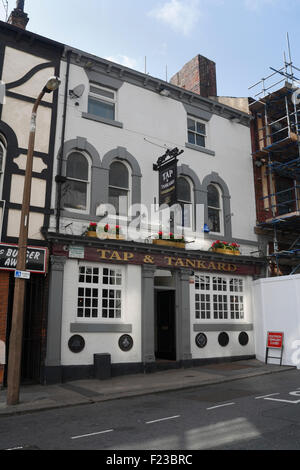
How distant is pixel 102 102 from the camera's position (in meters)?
15.0

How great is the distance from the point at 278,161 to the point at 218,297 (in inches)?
297

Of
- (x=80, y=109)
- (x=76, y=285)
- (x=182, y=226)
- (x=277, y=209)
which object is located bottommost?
(x=76, y=285)

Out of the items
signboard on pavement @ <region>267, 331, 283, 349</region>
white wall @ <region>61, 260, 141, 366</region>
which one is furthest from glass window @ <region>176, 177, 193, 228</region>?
signboard on pavement @ <region>267, 331, 283, 349</region>

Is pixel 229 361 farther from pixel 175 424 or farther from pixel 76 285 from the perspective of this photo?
pixel 175 424

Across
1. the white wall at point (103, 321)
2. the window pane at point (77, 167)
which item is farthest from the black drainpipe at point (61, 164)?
the white wall at point (103, 321)

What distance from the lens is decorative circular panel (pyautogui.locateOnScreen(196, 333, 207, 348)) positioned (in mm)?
14750

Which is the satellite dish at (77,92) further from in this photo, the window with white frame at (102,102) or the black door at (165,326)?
the black door at (165,326)

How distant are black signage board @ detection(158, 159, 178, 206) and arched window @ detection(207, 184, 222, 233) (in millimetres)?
3135

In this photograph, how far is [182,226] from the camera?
15633 millimetres

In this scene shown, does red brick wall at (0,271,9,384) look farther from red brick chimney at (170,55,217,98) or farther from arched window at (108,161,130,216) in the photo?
red brick chimney at (170,55,217,98)

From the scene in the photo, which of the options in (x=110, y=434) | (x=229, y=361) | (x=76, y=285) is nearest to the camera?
(x=110, y=434)

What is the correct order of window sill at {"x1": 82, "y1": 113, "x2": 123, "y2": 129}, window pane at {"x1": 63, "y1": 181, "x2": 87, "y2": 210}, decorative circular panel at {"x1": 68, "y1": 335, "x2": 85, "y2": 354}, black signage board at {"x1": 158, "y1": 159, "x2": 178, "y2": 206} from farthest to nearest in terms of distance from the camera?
window sill at {"x1": 82, "y1": 113, "x2": 123, "y2": 129} < black signage board at {"x1": 158, "y1": 159, "x2": 178, "y2": 206} < window pane at {"x1": 63, "y1": 181, "x2": 87, "y2": 210} < decorative circular panel at {"x1": 68, "y1": 335, "x2": 85, "y2": 354}

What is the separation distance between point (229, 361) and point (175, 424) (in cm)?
887

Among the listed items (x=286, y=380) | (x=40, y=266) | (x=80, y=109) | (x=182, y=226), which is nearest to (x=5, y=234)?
(x=40, y=266)
